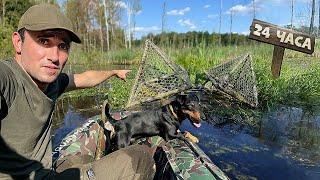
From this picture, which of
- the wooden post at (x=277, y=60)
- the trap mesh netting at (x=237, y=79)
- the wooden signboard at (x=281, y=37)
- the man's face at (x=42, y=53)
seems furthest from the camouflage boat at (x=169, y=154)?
the wooden post at (x=277, y=60)

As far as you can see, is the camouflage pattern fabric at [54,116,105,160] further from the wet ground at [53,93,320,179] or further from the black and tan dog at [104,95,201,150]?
the wet ground at [53,93,320,179]

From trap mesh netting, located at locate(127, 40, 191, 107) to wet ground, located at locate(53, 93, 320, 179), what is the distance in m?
0.74

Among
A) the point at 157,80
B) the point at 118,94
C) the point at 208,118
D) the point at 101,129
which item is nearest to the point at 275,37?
the point at 208,118

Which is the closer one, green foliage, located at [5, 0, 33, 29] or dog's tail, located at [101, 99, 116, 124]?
dog's tail, located at [101, 99, 116, 124]

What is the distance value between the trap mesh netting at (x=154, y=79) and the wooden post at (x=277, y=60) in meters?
2.55

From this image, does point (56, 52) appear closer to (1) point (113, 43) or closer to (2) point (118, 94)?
(2) point (118, 94)

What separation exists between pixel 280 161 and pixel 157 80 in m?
2.74

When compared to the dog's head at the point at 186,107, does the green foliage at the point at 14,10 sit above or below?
above

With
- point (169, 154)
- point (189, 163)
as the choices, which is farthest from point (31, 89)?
point (169, 154)

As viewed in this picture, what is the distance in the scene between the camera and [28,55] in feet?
6.66

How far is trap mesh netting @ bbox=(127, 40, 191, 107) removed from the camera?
679cm

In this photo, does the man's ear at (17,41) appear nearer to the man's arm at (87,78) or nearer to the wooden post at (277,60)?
the man's arm at (87,78)

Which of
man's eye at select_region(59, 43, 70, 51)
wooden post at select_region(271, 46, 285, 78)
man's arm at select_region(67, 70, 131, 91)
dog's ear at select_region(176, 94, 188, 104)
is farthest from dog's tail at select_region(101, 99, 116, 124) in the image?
wooden post at select_region(271, 46, 285, 78)

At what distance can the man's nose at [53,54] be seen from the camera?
6.84 ft
